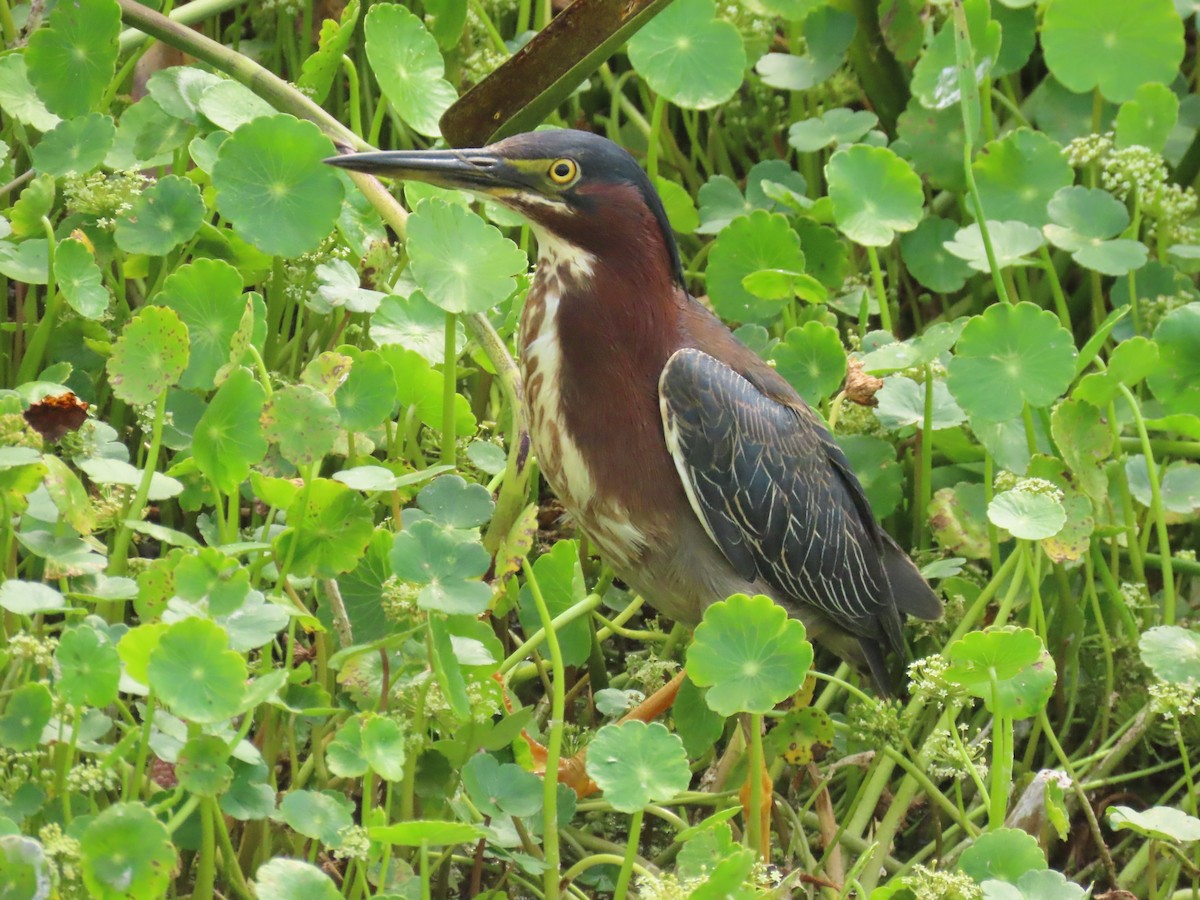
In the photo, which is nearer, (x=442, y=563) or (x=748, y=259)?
(x=442, y=563)

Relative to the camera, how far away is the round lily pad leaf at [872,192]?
337 cm

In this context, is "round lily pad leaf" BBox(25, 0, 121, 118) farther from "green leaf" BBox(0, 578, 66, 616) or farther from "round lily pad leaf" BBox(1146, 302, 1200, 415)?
"round lily pad leaf" BBox(1146, 302, 1200, 415)

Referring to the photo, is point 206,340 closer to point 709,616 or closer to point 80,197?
point 80,197

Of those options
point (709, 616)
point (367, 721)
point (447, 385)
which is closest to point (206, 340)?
point (447, 385)

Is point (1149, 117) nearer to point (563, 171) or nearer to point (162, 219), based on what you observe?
point (563, 171)

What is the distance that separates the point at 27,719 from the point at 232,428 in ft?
1.66

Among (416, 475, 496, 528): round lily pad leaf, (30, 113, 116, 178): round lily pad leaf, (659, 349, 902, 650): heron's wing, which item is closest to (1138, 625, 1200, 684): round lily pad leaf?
(659, 349, 902, 650): heron's wing

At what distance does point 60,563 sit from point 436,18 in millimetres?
1832

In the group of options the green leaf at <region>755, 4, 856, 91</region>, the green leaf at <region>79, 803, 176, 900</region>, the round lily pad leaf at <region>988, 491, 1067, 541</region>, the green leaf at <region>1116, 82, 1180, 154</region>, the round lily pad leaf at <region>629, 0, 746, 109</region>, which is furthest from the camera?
the green leaf at <region>755, 4, 856, 91</region>

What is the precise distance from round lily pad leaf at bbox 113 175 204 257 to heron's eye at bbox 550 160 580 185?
24.6 inches

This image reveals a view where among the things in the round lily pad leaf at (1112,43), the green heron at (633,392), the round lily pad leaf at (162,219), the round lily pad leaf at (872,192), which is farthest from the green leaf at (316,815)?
the round lily pad leaf at (1112,43)

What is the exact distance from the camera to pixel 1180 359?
3268mm

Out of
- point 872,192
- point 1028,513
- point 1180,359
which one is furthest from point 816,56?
point 1028,513

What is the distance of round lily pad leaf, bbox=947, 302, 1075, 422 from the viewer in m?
2.91
